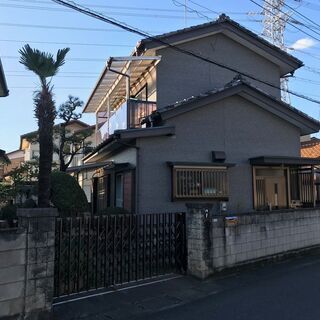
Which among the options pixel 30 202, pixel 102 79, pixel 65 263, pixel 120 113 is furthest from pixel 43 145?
pixel 102 79

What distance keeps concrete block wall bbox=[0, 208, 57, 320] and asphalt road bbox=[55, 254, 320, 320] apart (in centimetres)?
53

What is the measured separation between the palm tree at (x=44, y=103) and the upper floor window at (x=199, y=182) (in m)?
5.48

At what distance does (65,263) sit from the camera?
721 centimetres

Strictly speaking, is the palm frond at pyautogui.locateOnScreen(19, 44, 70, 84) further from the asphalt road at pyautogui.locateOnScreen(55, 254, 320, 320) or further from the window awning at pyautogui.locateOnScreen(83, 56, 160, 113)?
the window awning at pyautogui.locateOnScreen(83, 56, 160, 113)

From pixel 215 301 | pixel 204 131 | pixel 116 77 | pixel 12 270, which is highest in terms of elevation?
pixel 116 77

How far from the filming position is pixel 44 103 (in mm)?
8164

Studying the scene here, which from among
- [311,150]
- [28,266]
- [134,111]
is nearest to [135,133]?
[134,111]

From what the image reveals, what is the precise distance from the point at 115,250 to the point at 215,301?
7.08 feet

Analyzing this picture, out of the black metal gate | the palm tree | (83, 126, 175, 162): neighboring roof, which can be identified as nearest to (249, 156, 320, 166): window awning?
(83, 126, 175, 162): neighboring roof

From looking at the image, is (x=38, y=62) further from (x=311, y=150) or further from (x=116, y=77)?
(x=311, y=150)

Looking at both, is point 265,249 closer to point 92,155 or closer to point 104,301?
point 104,301

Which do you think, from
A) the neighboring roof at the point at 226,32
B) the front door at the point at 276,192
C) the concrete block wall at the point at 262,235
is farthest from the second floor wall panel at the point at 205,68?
the concrete block wall at the point at 262,235

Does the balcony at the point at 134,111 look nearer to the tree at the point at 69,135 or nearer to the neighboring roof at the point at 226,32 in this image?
the neighboring roof at the point at 226,32

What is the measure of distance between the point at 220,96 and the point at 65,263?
8.79 m
